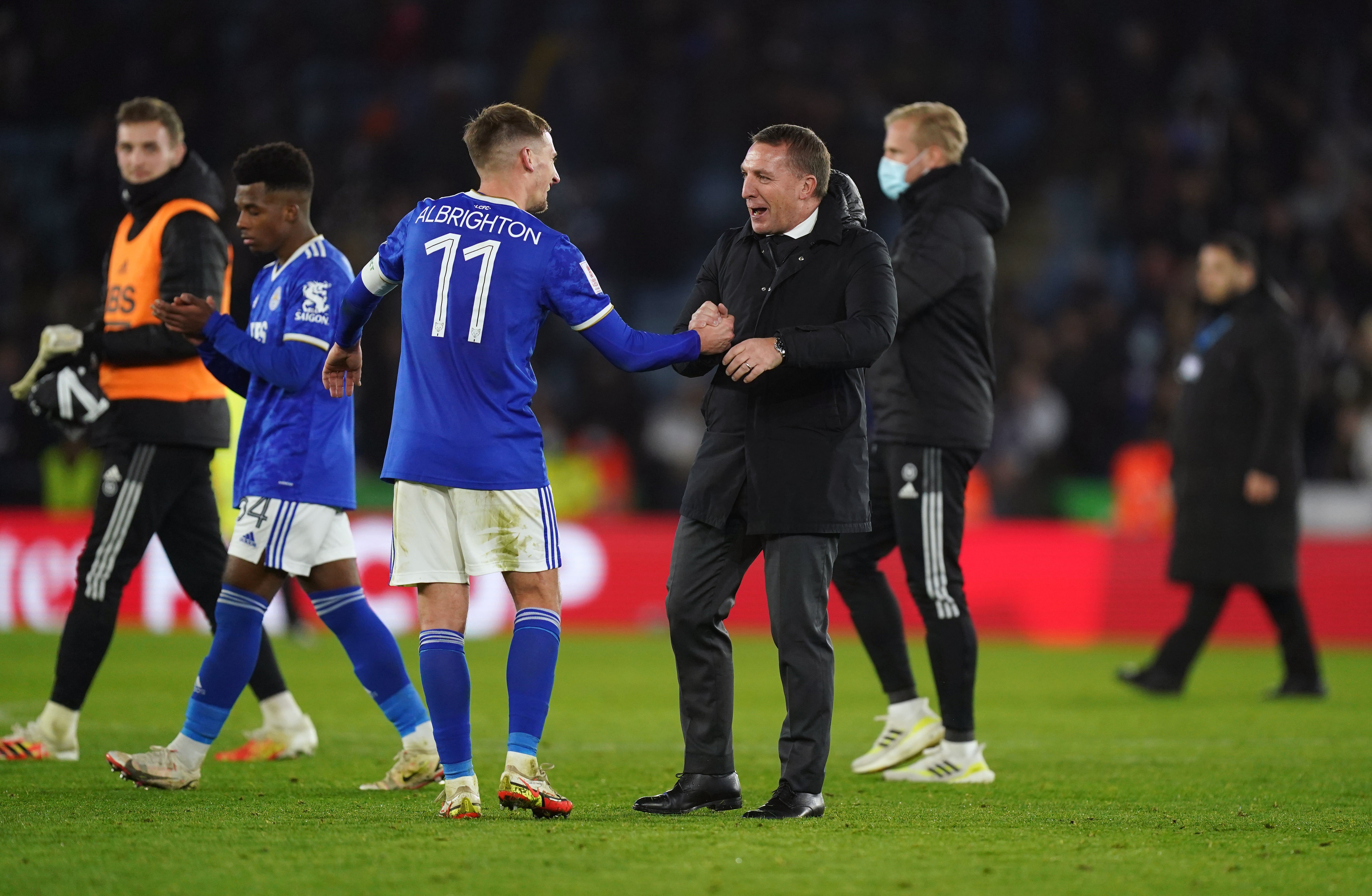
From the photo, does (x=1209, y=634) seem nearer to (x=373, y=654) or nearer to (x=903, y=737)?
(x=903, y=737)

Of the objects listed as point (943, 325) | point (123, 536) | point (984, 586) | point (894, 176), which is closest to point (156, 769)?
point (123, 536)

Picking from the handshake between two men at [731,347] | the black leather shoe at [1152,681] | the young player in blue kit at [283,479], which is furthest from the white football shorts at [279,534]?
the black leather shoe at [1152,681]

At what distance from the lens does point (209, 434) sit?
20.1 ft

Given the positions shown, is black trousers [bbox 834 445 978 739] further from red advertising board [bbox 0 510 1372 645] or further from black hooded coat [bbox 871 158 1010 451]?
red advertising board [bbox 0 510 1372 645]

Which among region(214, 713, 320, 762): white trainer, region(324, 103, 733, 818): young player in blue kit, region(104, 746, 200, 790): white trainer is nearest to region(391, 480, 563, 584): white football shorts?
region(324, 103, 733, 818): young player in blue kit

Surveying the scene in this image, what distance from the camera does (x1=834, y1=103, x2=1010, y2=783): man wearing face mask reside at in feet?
19.1

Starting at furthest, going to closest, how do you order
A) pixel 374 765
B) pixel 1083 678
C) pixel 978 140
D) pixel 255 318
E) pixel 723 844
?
pixel 978 140 < pixel 1083 678 < pixel 374 765 < pixel 255 318 < pixel 723 844

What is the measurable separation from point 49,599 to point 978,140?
36.8 feet

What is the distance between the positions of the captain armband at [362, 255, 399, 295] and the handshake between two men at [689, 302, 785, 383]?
3.07 ft

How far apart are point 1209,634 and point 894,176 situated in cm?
405

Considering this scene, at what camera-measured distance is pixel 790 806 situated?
4.68 meters

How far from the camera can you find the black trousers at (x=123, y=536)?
5.98 m

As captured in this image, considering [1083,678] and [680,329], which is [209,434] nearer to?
[680,329]

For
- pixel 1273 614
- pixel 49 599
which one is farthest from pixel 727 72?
pixel 1273 614
